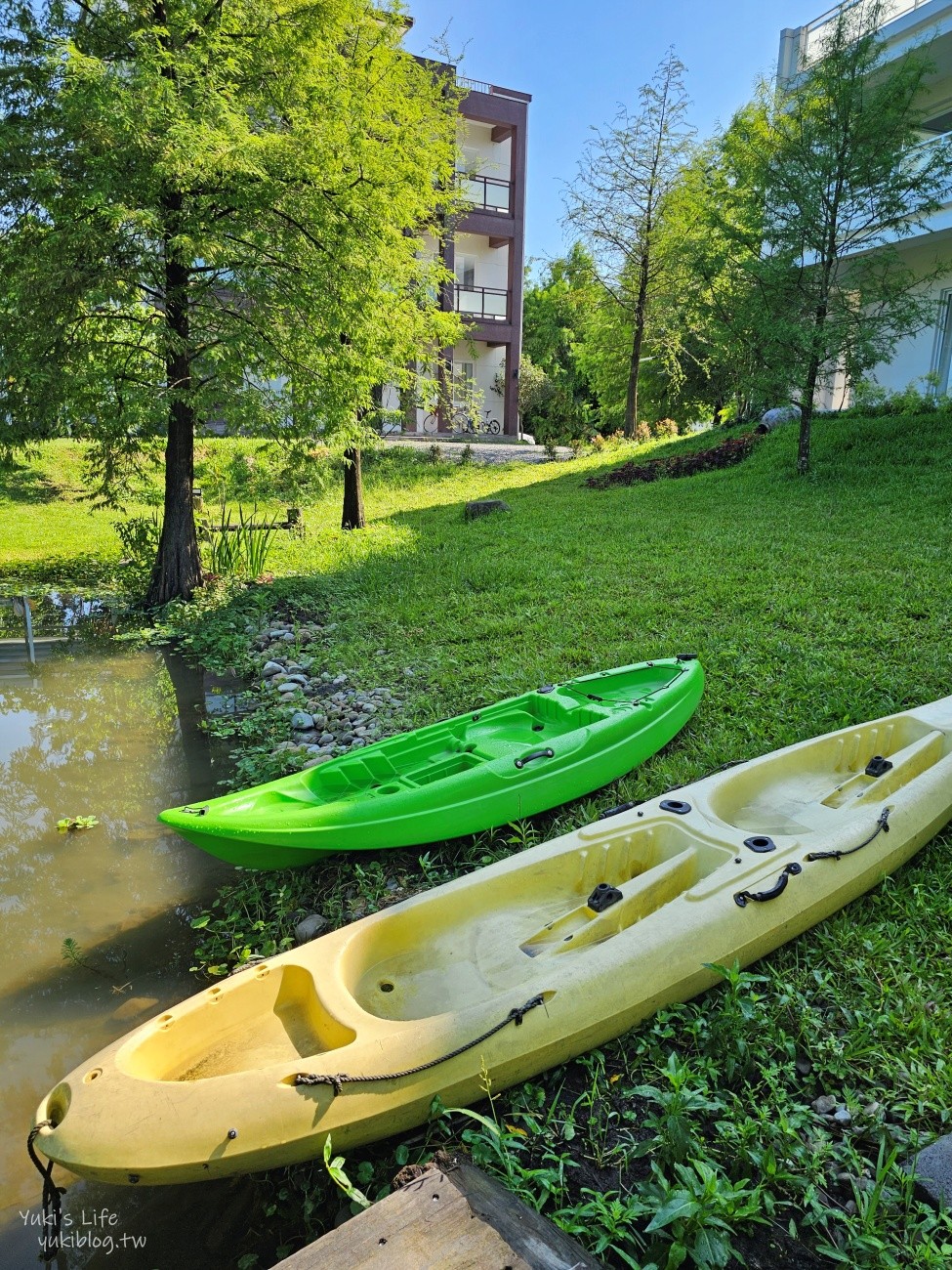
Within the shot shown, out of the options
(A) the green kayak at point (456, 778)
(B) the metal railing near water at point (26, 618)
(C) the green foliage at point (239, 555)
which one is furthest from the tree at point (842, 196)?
(B) the metal railing near water at point (26, 618)

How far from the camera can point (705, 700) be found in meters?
5.32

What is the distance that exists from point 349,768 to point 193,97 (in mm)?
6298

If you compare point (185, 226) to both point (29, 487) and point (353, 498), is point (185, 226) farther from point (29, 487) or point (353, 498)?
point (29, 487)

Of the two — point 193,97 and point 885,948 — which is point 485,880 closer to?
point 885,948

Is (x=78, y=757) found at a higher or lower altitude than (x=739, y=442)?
lower

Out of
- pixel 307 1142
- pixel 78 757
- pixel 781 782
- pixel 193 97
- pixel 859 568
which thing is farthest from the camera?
pixel 859 568

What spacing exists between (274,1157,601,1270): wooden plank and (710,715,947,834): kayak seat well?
215 centimetres

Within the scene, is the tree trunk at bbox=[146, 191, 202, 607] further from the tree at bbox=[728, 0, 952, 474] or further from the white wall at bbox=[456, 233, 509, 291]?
the white wall at bbox=[456, 233, 509, 291]

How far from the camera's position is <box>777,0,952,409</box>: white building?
41.8 feet

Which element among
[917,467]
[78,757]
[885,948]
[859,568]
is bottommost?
[78,757]

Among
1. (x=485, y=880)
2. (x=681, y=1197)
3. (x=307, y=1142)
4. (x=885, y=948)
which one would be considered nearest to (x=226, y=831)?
(x=485, y=880)

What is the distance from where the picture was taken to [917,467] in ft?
35.0

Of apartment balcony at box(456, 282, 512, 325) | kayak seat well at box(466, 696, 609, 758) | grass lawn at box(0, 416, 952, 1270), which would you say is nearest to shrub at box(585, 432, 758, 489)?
grass lawn at box(0, 416, 952, 1270)

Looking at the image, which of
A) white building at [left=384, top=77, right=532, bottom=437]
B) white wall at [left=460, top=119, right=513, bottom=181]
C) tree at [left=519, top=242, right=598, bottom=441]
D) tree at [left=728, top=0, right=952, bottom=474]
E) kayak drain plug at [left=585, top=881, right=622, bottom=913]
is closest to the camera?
kayak drain plug at [left=585, top=881, right=622, bottom=913]
